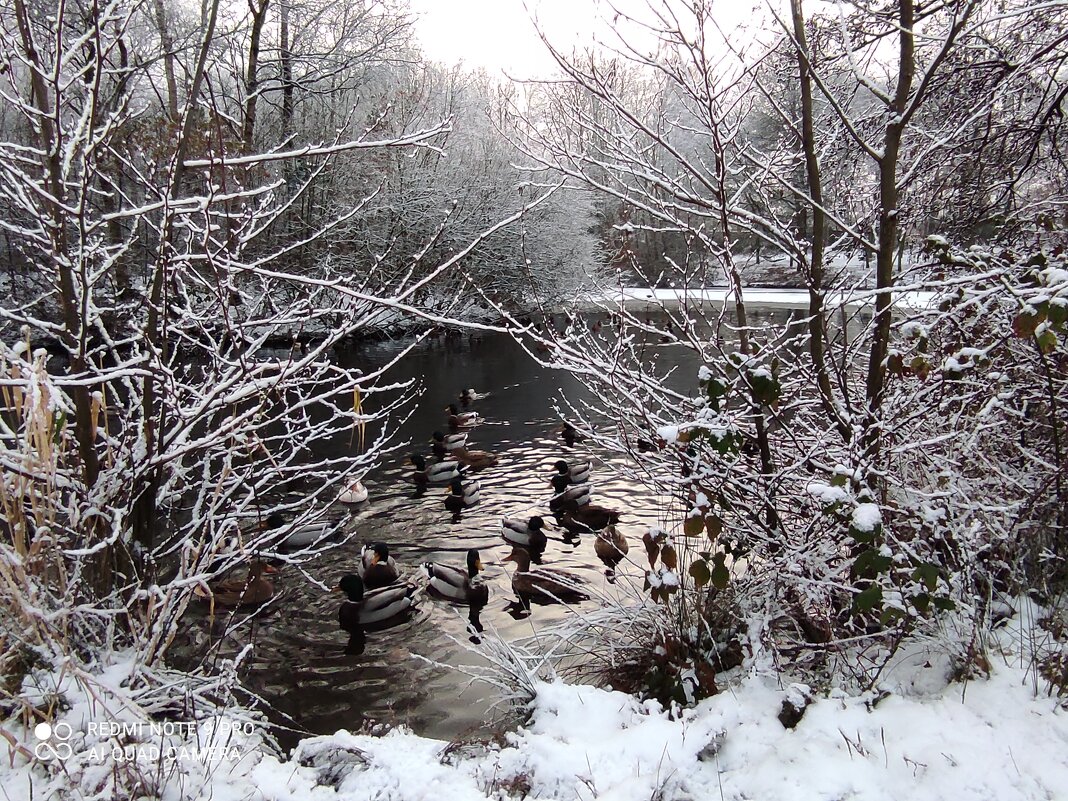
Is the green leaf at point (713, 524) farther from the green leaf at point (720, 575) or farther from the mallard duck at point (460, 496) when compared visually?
the mallard duck at point (460, 496)

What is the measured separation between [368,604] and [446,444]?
483 cm

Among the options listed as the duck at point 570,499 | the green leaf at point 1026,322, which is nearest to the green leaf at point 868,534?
the green leaf at point 1026,322

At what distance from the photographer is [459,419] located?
1191 cm

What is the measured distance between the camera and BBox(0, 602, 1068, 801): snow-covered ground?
8.06 ft

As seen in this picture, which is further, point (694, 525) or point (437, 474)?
point (437, 474)

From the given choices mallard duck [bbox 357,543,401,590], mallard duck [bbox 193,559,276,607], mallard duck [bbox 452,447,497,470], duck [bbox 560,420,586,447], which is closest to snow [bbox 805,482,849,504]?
mallard duck [bbox 357,543,401,590]

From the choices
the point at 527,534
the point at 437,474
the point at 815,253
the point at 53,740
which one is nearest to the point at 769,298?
the point at 437,474

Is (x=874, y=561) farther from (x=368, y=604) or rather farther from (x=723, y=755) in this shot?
(x=368, y=604)

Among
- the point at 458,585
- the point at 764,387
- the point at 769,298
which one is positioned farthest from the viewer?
the point at 769,298

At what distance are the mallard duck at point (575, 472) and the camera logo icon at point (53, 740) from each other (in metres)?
6.34

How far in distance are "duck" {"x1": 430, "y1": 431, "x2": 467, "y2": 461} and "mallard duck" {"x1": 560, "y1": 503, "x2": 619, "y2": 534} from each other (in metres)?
2.74

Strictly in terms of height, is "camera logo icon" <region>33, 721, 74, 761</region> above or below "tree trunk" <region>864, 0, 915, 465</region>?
below

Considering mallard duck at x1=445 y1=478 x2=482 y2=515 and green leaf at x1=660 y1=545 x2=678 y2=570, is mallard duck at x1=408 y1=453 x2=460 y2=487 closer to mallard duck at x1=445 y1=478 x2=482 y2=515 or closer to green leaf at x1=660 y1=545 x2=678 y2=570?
mallard duck at x1=445 y1=478 x2=482 y2=515

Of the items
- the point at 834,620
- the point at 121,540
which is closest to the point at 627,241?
the point at 834,620
